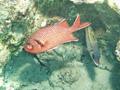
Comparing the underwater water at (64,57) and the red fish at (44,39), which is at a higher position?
the red fish at (44,39)

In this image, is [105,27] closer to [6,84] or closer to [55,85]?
[55,85]

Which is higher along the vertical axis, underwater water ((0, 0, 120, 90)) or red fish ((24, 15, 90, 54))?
red fish ((24, 15, 90, 54))

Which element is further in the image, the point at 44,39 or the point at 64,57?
the point at 64,57

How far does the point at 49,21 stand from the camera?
450 cm

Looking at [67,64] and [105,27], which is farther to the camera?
[67,64]

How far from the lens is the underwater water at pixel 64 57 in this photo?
4301mm

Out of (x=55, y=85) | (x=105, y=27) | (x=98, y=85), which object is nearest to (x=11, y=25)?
(x=105, y=27)

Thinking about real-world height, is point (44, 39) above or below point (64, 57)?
above

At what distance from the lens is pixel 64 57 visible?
A: 5.28 meters

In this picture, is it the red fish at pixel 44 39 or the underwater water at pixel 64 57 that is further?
the underwater water at pixel 64 57

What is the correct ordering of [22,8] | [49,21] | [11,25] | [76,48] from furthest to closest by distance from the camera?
[76,48] → [49,21] → [11,25] → [22,8]

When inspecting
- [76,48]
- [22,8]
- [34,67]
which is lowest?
[34,67]

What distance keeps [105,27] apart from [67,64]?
1268 millimetres

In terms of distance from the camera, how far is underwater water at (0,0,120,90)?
4301 millimetres
